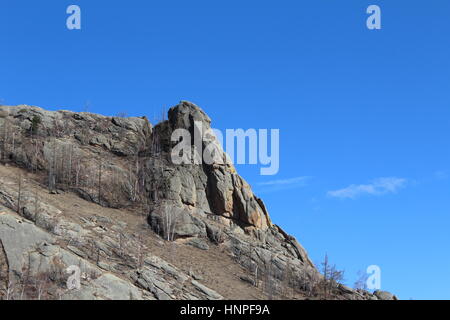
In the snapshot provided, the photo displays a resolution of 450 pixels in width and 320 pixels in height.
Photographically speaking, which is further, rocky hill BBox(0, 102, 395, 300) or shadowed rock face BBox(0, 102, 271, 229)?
shadowed rock face BBox(0, 102, 271, 229)

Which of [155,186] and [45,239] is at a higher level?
[155,186]

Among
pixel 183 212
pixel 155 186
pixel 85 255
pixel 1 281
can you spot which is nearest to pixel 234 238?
pixel 183 212

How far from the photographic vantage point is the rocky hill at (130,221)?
49906mm

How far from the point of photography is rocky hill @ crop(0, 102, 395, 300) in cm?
4991

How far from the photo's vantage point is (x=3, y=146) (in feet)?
252

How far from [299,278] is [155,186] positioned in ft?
79.5

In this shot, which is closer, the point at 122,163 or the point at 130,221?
the point at 130,221

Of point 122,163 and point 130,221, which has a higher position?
point 122,163

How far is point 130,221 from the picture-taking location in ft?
225

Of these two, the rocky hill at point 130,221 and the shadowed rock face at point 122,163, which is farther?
the shadowed rock face at point 122,163
